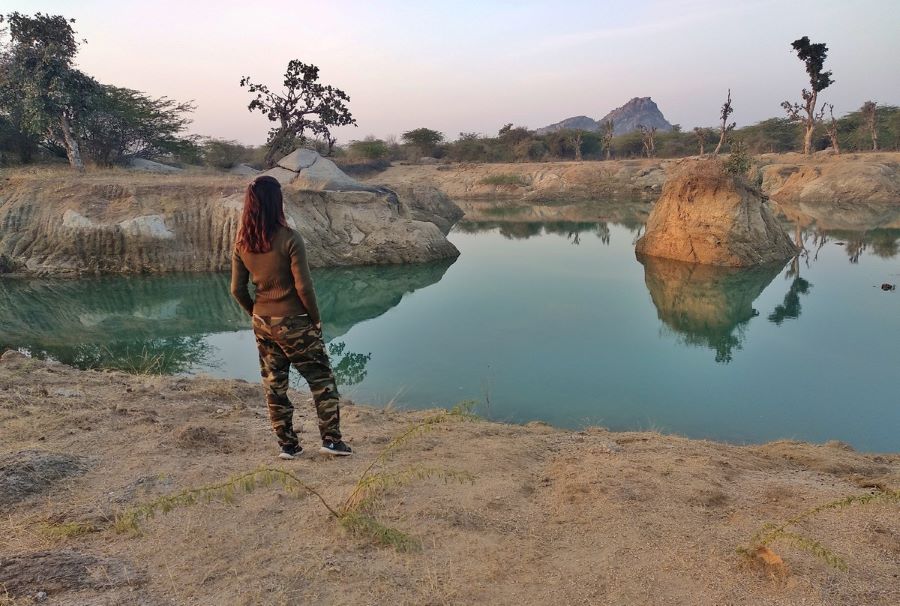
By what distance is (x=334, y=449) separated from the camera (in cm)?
346

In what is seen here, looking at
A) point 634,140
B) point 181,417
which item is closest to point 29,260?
point 181,417

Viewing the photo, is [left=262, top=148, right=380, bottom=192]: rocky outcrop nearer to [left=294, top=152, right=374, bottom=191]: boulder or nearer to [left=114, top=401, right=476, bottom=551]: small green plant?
[left=294, top=152, right=374, bottom=191]: boulder

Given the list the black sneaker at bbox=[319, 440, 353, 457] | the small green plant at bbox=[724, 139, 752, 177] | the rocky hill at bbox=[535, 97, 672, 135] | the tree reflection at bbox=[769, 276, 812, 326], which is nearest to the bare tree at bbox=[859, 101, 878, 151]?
the small green plant at bbox=[724, 139, 752, 177]

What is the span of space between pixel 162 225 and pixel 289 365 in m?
12.4

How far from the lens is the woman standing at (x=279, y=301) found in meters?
3.10

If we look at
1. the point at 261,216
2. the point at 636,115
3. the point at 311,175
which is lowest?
the point at 261,216

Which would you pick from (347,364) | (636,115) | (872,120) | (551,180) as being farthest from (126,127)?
(636,115)

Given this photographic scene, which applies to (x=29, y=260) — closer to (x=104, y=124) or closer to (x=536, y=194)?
(x=104, y=124)

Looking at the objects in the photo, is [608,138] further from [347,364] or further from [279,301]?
[279,301]

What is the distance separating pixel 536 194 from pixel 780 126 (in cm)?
2113

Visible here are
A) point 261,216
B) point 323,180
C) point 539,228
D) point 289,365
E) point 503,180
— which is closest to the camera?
point 261,216

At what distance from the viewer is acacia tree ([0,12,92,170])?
51.0ft

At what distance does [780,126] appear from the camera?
133ft

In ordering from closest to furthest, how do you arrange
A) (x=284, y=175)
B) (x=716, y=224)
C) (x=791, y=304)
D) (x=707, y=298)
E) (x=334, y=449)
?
(x=334, y=449), (x=791, y=304), (x=707, y=298), (x=716, y=224), (x=284, y=175)
